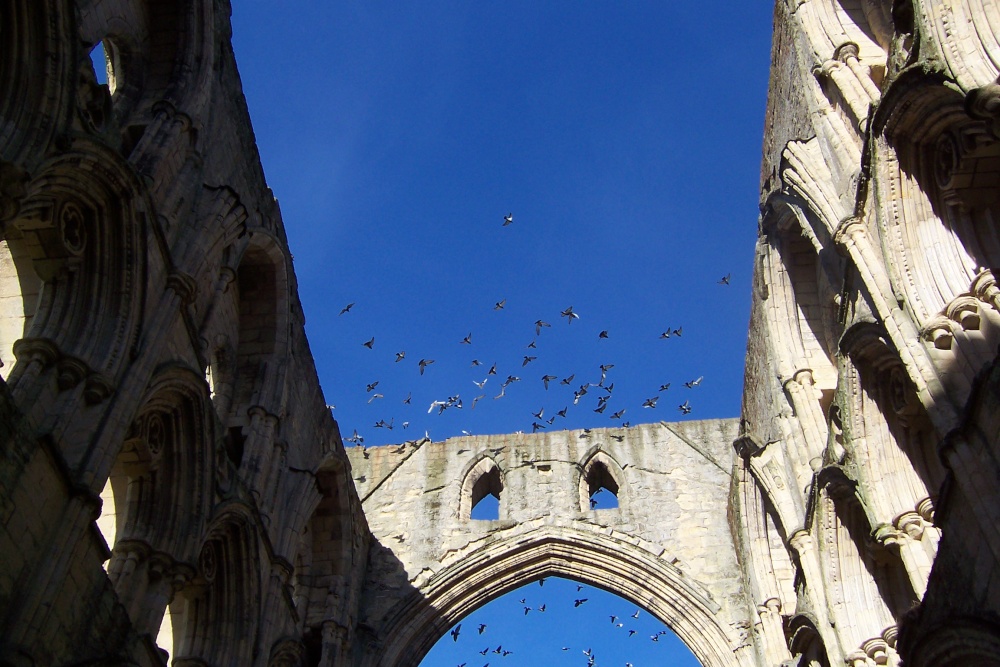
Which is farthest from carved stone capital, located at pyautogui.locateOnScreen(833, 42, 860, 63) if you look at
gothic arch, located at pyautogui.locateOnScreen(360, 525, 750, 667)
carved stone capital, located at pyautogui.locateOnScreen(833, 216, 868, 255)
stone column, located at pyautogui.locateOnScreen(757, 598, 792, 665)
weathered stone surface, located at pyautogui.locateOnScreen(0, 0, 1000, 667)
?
gothic arch, located at pyautogui.locateOnScreen(360, 525, 750, 667)

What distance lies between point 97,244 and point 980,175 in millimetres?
7407

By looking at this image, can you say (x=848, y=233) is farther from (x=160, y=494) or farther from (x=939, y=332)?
(x=160, y=494)

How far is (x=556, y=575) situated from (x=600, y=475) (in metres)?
2.16

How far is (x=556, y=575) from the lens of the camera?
1825 cm

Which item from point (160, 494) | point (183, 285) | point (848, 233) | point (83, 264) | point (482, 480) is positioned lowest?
point (160, 494)

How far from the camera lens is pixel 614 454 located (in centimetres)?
1953

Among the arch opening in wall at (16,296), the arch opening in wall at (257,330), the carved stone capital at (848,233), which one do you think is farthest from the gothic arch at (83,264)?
the carved stone capital at (848,233)

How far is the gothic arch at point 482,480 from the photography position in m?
19.3

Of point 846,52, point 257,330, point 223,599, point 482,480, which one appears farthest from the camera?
point 482,480

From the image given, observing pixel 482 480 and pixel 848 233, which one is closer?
pixel 848 233

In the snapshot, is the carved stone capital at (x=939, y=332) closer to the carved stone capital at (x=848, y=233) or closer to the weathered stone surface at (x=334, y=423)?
the weathered stone surface at (x=334, y=423)

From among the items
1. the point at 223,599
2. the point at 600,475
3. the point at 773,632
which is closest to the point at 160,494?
the point at 223,599

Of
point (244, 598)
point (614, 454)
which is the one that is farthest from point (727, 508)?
point (244, 598)

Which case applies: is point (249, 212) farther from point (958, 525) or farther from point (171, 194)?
point (958, 525)
